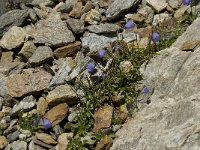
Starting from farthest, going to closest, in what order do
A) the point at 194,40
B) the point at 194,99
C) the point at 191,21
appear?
the point at 191,21, the point at 194,40, the point at 194,99

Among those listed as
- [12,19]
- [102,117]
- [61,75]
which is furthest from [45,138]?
[12,19]

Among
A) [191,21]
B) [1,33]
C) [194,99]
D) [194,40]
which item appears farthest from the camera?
[1,33]

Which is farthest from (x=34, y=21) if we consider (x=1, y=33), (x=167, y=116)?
(x=167, y=116)

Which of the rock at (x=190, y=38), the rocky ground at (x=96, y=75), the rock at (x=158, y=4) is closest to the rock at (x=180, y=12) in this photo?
the rocky ground at (x=96, y=75)

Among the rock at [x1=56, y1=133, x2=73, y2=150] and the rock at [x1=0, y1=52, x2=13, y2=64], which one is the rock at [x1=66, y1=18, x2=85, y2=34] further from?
the rock at [x1=56, y1=133, x2=73, y2=150]

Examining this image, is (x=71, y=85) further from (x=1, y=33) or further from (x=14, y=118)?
(x=1, y=33)
